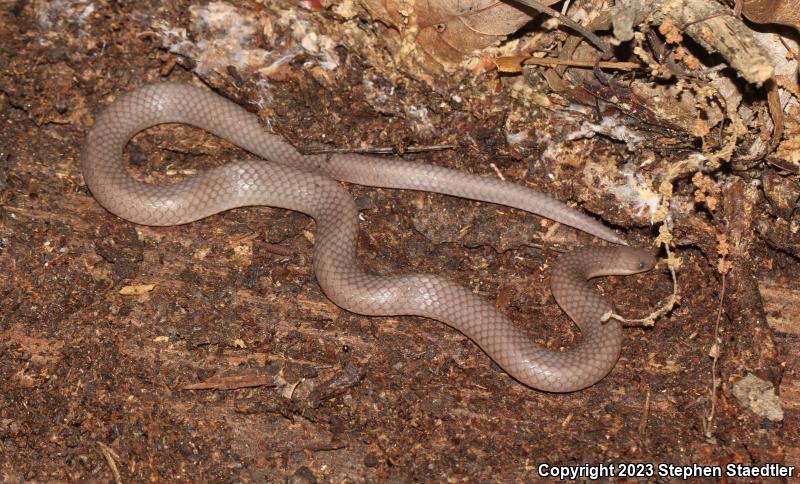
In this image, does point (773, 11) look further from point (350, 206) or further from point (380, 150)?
point (350, 206)

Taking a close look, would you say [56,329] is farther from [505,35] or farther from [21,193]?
[505,35]

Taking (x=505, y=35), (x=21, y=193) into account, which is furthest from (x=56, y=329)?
(x=505, y=35)

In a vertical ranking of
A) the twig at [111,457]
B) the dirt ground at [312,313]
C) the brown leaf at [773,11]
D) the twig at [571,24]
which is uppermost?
the brown leaf at [773,11]

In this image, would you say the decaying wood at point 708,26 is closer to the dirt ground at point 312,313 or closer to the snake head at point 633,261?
the dirt ground at point 312,313

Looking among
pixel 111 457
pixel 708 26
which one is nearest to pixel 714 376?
pixel 708 26

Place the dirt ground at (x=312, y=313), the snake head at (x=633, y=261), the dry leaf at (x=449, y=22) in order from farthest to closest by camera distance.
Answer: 1. the snake head at (x=633, y=261)
2. the dry leaf at (x=449, y=22)
3. the dirt ground at (x=312, y=313)

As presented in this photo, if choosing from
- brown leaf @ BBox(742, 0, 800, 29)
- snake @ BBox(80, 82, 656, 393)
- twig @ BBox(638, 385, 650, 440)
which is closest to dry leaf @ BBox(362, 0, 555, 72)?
snake @ BBox(80, 82, 656, 393)

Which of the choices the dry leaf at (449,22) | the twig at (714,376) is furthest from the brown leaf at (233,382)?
the twig at (714,376)
